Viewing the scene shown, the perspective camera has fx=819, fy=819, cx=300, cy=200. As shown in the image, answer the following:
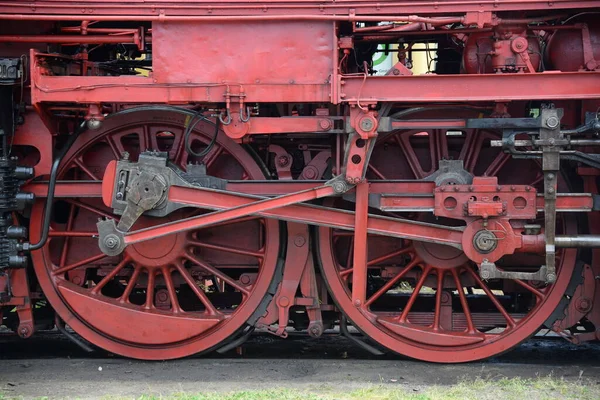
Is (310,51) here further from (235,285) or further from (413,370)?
(413,370)

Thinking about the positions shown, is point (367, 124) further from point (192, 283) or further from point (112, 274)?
point (112, 274)

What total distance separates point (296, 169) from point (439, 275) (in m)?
1.47

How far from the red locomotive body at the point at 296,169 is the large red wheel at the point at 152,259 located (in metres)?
0.02

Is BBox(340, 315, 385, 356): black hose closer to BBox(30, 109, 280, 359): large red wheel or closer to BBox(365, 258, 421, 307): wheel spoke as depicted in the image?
BBox(365, 258, 421, 307): wheel spoke

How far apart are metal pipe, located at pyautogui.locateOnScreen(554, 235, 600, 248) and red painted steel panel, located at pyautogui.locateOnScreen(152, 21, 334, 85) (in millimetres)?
2054

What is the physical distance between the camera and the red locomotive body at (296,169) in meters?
5.77

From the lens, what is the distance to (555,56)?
6.01m

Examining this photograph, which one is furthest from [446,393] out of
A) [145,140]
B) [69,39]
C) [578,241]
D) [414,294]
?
[69,39]

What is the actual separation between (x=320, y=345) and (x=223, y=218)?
2153 millimetres

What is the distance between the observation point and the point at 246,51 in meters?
5.80

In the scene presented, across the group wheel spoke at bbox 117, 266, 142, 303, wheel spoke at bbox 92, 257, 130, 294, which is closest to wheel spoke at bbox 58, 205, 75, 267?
wheel spoke at bbox 92, 257, 130, 294

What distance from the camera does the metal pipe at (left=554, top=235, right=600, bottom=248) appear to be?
19.4 ft

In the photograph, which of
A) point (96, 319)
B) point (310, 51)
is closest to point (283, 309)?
point (96, 319)

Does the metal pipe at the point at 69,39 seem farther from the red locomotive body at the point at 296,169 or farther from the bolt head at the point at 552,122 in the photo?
the bolt head at the point at 552,122
